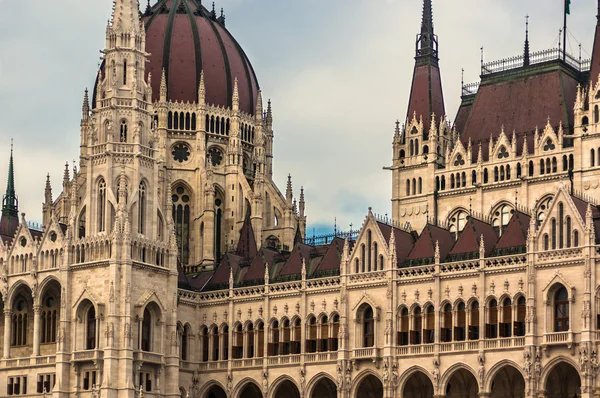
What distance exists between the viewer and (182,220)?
111 meters

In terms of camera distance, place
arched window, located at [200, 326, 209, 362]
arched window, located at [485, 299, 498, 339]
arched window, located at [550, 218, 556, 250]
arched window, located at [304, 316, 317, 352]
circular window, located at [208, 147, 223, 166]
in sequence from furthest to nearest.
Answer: circular window, located at [208, 147, 223, 166] < arched window, located at [200, 326, 209, 362] < arched window, located at [304, 316, 317, 352] < arched window, located at [485, 299, 498, 339] < arched window, located at [550, 218, 556, 250]

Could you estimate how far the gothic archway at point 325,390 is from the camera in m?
94.1

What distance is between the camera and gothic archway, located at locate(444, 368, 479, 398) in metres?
87.2

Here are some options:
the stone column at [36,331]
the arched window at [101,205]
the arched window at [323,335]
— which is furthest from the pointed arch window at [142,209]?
the arched window at [323,335]

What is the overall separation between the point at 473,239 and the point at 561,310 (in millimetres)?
7925

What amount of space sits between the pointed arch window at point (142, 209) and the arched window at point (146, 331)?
5.47 meters

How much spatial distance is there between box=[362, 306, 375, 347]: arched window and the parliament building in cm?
14

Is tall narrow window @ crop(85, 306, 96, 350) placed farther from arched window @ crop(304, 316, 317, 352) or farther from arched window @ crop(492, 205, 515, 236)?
arched window @ crop(492, 205, 515, 236)

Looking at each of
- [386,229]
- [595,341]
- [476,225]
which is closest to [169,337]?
[386,229]

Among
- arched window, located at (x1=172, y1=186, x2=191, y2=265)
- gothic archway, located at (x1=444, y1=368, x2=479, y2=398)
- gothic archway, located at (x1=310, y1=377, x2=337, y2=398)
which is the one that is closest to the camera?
gothic archway, located at (x1=444, y1=368, x2=479, y2=398)

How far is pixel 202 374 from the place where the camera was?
321 feet

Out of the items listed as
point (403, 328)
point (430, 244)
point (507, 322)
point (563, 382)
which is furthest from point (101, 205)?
point (563, 382)

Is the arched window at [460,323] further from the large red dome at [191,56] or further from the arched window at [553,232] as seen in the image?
the large red dome at [191,56]

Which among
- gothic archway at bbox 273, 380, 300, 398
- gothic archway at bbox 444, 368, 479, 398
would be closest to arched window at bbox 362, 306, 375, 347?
gothic archway at bbox 444, 368, 479, 398
